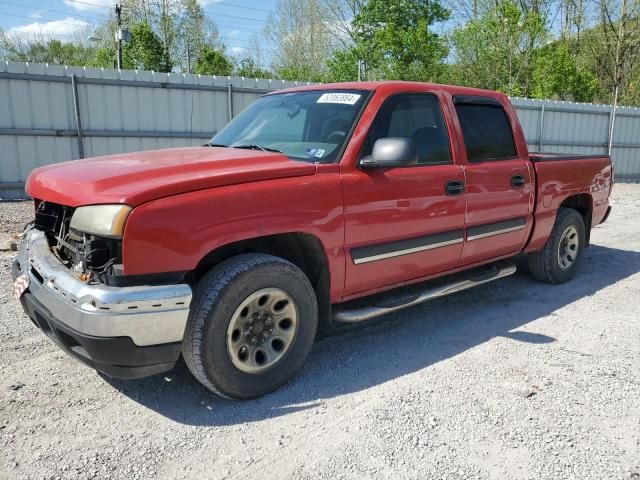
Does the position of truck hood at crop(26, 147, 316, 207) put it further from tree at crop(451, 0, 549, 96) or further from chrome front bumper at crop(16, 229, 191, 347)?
tree at crop(451, 0, 549, 96)

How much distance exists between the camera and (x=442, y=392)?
322 centimetres

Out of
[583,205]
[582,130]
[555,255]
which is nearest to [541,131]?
[582,130]

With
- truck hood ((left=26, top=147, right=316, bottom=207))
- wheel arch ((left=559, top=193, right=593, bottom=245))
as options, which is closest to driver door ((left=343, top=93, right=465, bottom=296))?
→ truck hood ((left=26, top=147, right=316, bottom=207))

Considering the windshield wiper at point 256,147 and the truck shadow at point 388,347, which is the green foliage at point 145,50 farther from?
the windshield wiper at point 256,147

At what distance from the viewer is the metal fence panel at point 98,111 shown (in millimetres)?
9703

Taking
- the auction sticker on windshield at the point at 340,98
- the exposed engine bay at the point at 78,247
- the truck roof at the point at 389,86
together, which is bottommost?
the exposed engine bay at the point at 78,247

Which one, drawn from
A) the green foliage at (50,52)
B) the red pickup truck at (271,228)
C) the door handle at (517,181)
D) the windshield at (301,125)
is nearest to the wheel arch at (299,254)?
the red pickup truck at (271,228)

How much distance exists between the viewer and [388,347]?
3.90 meters

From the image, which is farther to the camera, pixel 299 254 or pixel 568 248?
pixel 568 248

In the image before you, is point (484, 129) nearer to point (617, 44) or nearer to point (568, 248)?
point (568, 248)

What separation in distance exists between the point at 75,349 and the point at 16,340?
147cm

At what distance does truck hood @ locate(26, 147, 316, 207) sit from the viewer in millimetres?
2650

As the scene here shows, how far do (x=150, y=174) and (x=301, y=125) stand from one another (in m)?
1.32

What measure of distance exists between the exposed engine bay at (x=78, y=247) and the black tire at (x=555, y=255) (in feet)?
13.8
